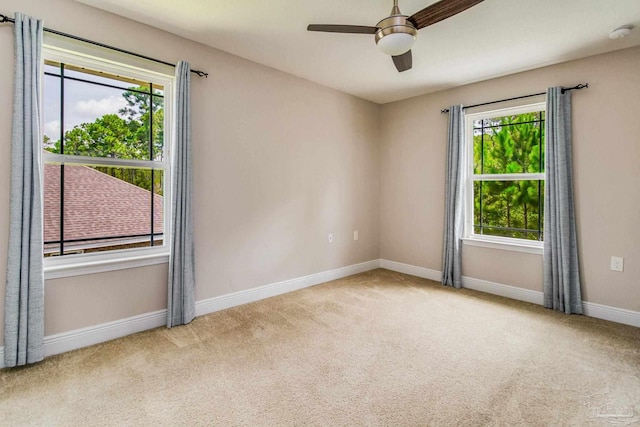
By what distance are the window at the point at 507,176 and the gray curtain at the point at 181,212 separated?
3.15 m

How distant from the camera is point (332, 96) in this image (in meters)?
4.13

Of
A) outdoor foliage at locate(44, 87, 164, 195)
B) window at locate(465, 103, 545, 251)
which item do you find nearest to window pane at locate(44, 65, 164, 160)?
outdoor foliage at locate(44, 87, 164, 195)

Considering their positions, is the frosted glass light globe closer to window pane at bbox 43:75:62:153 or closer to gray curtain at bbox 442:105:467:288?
gray curtain at bbox 442:105:467:288

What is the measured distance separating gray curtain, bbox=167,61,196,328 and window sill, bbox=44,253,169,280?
0.15 meters

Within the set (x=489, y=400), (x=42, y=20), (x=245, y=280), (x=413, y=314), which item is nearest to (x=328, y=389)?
(x=489, y=400)

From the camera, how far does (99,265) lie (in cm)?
244

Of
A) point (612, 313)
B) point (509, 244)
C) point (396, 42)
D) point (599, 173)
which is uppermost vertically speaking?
point (396, 42)

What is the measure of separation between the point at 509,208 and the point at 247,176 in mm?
2934

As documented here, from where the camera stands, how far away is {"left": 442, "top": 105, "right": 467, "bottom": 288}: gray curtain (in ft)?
12.6

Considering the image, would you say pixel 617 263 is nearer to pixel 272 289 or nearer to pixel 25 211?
pixel 272 289

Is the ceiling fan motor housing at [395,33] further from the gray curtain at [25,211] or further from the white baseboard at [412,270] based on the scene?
the white baseboard at [412,270]

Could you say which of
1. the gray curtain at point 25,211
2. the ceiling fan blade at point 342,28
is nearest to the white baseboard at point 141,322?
the gray curtain at point 25,211

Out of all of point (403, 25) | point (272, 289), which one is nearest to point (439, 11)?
point (403, 25)

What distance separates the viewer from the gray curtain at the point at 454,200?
3.84 m
